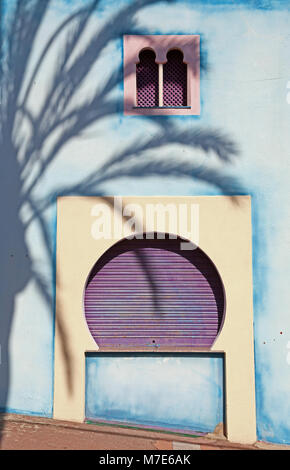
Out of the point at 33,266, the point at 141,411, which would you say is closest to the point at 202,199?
the point at 33,266

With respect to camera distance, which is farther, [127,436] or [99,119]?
[99,119]

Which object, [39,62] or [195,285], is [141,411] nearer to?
[195,285]

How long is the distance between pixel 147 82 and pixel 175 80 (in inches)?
16.5

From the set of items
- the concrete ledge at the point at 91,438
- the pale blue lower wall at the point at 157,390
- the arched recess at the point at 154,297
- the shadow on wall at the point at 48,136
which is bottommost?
the concrete ledge at the point at 91,438

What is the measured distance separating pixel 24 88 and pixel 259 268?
4336 mm

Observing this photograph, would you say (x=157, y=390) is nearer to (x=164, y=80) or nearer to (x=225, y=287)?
(x=225, y=287)

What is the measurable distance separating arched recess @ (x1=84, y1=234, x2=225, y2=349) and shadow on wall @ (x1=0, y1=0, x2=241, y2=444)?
30 centimetres

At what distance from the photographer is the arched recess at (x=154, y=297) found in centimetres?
617

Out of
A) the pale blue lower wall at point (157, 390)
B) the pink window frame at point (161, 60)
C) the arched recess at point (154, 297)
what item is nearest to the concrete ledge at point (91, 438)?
the pale blue lower wall at point (157, 390)

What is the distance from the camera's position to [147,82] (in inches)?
254

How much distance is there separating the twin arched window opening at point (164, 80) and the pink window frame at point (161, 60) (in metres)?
0.16

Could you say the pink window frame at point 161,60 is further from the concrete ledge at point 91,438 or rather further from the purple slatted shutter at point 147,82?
the concrete ledge at point 91,438

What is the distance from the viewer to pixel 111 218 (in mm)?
6168

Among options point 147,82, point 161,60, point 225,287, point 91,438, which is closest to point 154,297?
point 225,287
